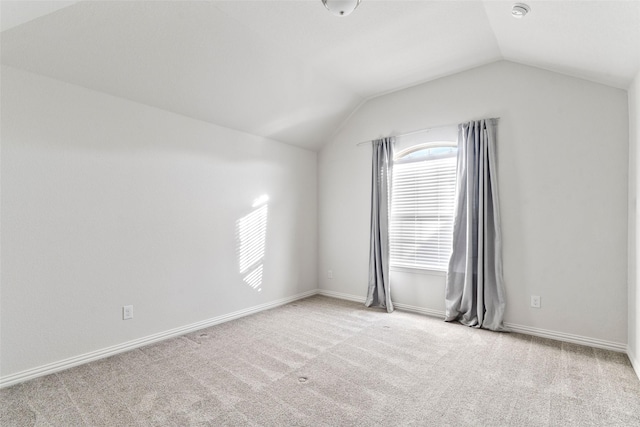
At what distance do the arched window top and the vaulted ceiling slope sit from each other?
84 centimetres

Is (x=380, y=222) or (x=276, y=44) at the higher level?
(x=276, y=44)

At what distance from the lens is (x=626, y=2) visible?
1.76 m

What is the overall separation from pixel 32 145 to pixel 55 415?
6.34 ft

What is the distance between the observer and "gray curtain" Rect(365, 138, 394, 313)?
418 centimetres

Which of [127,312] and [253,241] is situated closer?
[127,312]

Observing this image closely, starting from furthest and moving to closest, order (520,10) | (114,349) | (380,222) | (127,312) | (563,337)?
(380,222), (563,337), (127,312), (114,349), (520,10)

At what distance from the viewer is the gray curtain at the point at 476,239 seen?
3.34 meters

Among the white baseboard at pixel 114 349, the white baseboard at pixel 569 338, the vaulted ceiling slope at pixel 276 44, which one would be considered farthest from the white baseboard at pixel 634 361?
the white baseboard at pixel 114 349

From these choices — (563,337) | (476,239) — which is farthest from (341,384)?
(563,337)

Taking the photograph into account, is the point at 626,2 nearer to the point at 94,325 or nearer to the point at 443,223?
the point at 443,223

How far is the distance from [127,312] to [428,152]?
3.78 metres

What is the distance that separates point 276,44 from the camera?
9.82ft

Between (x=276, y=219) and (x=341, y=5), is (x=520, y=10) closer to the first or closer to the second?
(x=341, y=5)

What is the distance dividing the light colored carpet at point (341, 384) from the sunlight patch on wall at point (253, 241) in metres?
0.89
